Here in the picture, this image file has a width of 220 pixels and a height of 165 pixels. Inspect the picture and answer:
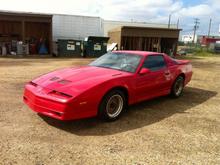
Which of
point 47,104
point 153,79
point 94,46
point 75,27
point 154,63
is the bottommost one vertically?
point 47,104

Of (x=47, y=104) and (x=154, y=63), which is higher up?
(x=154, y=63)

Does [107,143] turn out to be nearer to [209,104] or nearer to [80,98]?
[80,98]

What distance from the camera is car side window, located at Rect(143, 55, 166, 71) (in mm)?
5380

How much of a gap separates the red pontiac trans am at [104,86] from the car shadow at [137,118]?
0.79ft

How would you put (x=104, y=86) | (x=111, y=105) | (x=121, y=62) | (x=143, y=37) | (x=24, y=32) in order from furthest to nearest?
(x=143, y=37) < (x=24, y=32) < (x=121, y=62) < (x=111, y=105) < (x=104, y=86)

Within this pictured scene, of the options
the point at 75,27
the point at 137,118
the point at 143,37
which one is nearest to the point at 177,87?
the point at 137,118

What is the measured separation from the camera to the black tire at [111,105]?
429cm

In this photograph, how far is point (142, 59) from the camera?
5.29m

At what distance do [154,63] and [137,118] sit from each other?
1535 mm

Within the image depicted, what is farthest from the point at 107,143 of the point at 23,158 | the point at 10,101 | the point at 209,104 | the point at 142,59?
the point at 209,104

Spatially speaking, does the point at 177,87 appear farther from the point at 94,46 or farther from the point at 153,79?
the point at 94,46

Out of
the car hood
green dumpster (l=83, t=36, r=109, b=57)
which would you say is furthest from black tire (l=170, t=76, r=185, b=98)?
green dumpster (l=83, t=36, r=109, b=57)

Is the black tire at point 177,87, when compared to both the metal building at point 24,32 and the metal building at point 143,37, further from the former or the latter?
the metal building at point 24,32

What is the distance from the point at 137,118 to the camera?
4.84 meters
